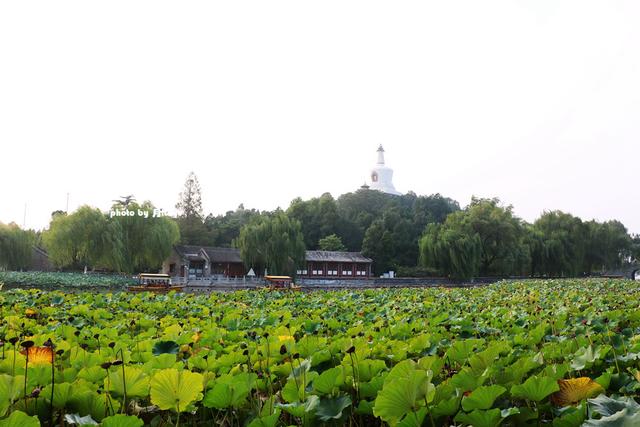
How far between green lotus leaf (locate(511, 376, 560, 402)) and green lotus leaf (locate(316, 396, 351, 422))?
463mm

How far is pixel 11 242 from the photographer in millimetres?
31734

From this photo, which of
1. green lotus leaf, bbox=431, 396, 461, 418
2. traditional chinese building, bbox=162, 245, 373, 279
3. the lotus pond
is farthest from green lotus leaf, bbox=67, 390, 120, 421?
traditional chinese building, bbox=162, 245, 373, 279

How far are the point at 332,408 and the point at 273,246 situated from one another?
28.6 metres

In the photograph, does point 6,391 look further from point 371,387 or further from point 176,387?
point 371,387

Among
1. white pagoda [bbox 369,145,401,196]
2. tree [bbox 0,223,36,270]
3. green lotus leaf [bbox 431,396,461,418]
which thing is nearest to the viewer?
green lotus leaf [bbox 431,396,461,418]

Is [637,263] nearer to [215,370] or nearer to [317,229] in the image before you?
[317,229]

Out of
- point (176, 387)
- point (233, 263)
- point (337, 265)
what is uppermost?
point (176, 387)

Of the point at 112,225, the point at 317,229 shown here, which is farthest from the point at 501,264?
the point at 112,225

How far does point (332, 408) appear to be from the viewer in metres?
1.38

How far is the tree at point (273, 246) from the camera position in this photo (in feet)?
98.3

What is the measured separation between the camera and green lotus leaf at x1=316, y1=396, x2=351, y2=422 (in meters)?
1.34

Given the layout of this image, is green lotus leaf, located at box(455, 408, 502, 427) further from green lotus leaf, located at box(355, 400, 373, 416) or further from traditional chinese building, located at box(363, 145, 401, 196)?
traditional chinese building, located at box(363, 145, 401, 196)

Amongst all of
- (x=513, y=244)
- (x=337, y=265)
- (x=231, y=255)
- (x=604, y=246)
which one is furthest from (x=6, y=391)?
(x=604, y=246)

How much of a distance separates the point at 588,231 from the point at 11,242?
42.1 m
